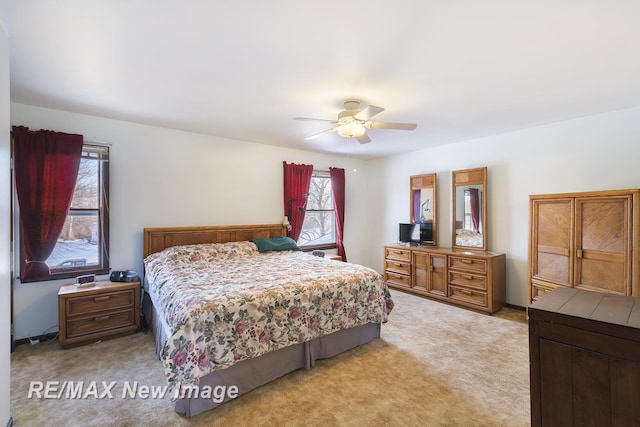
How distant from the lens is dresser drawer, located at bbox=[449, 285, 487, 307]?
3.83m

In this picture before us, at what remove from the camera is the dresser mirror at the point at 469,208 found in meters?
4.25

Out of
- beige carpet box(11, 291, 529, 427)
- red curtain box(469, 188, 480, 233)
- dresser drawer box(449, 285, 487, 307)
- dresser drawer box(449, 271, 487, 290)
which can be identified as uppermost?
red curtain box(469, 188, 480, 233)

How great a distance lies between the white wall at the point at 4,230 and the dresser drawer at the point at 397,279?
452 centimetres

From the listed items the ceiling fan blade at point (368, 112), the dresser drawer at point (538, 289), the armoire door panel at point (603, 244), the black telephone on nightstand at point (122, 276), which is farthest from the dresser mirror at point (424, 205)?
the black telephone on nightstand at point (122, 276)

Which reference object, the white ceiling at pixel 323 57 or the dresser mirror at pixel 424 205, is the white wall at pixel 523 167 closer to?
the dresser mirror at pixel 424 205

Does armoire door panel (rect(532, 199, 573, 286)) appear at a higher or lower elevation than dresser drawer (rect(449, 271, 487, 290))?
higher

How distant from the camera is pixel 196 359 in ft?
6.13

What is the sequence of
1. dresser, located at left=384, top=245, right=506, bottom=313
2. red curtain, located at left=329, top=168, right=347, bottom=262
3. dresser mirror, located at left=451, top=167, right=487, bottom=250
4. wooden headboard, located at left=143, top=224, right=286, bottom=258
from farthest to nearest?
red curtain, located at left=329, top=168, right=347, bottom=262 < dresser mirror, located at left=451, top=167, right=487, bottom=250 < dresser, located at left=384, top=245, right=506, bottom=313 < wooden headboard, located at left=143, top=224, right=286, bottom=258

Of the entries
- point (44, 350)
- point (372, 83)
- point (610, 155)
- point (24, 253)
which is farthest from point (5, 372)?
point (610, 155)

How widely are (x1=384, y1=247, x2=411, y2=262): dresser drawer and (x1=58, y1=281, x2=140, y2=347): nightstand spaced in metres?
3.77

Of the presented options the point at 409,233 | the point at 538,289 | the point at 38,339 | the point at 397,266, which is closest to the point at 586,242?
the point at 538,289

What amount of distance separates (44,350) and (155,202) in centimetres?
184

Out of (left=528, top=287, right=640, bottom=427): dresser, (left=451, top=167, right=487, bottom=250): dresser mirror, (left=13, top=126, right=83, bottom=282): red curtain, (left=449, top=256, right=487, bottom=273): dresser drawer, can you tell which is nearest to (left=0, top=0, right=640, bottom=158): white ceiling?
(left=13, top=126, right=83, bottom=282): red curtain

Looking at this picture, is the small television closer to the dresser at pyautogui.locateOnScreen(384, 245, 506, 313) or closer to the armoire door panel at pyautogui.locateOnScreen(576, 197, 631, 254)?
the dresser at pyautogui.locateOnScreen(384, 245, 506, 313)
